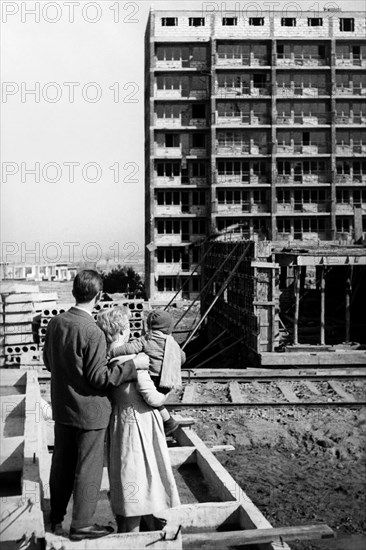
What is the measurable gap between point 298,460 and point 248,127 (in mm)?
41408

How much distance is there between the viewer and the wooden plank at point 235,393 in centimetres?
1488

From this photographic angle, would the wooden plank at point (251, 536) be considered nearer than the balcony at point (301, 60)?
Yes

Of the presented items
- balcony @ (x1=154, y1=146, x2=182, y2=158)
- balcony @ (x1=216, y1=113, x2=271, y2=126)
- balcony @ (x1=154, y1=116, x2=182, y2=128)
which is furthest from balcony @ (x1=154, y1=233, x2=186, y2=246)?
balcony @ (x1=216, y1=113, x2=271, y2=126)

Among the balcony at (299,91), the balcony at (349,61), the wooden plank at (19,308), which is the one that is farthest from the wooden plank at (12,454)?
the balcony at (349,61)

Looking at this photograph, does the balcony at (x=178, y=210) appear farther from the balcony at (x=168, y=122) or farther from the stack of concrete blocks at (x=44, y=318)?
the stack of concrete blocks at (x=44, y=318)

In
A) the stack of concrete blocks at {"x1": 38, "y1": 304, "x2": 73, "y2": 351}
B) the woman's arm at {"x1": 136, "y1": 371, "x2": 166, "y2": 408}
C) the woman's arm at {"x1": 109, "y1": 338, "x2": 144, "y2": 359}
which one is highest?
the woman's arm at {"x1": 109, "y1": 338, "x2": 144, "y2": 359}

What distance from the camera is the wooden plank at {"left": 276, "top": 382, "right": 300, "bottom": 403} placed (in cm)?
1491

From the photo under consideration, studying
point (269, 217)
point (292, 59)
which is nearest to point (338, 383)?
point (269, 217)

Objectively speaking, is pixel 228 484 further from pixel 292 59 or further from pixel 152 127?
pixel 292 59

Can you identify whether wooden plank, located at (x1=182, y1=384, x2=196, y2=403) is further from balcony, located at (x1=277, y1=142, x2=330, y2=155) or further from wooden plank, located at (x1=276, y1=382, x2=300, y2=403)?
balcony, located at (x1=277, y1=142, x2=330, y2=155)

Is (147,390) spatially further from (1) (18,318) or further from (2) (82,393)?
(1) (18,318)

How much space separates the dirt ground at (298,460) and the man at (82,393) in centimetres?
346

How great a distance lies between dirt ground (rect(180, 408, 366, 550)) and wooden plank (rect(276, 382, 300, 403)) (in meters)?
0.97

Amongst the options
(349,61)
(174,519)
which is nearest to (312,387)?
(174,519)
